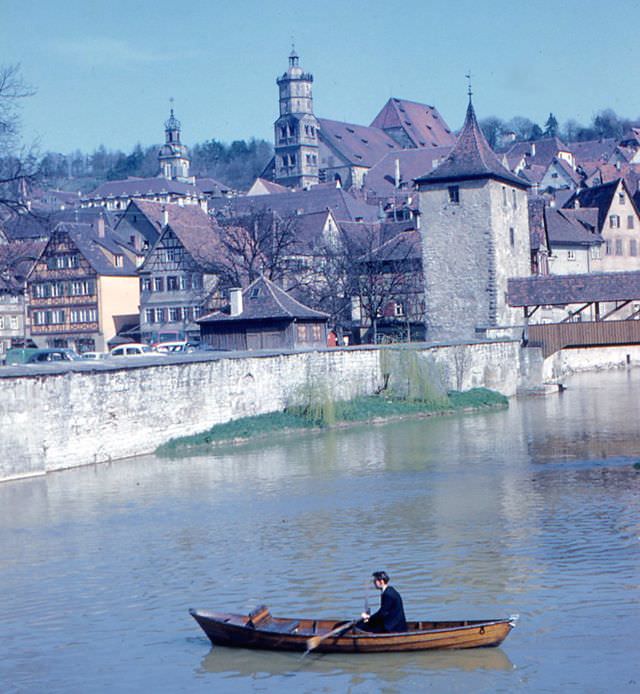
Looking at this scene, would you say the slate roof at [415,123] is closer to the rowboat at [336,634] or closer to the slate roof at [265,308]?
the slate roof at [265,308]

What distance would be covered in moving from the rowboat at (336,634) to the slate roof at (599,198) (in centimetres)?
6448

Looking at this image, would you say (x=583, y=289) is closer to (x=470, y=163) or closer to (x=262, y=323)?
(x=470, y=163)

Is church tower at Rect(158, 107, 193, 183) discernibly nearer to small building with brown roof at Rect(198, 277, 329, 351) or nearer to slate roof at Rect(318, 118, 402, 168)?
slate roof at Rect(318, 118, 402, 168)

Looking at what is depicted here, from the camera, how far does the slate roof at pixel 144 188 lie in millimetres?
A: 110500

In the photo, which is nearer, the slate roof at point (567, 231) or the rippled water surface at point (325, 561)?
the rippled water surface at point (325, 561)

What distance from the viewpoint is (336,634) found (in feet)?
38.4

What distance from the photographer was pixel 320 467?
26.0 meters

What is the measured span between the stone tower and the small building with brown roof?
8532 millimetres

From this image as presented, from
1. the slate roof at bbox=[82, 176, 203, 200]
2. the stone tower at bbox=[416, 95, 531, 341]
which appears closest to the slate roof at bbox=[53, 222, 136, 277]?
the stone tower at bbox=[416, 95, 531, 341]

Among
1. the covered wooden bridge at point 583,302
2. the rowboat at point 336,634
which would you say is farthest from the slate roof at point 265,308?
the rowboat at point 336,634

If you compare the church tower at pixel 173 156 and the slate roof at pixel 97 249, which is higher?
the church tower at pixel 173 156

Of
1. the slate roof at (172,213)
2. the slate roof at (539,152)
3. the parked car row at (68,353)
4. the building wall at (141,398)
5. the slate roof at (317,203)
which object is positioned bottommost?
the building wall at (141,398)

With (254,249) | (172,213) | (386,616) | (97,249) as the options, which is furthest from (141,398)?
(97,249)

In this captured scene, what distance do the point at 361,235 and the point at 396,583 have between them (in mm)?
52533
